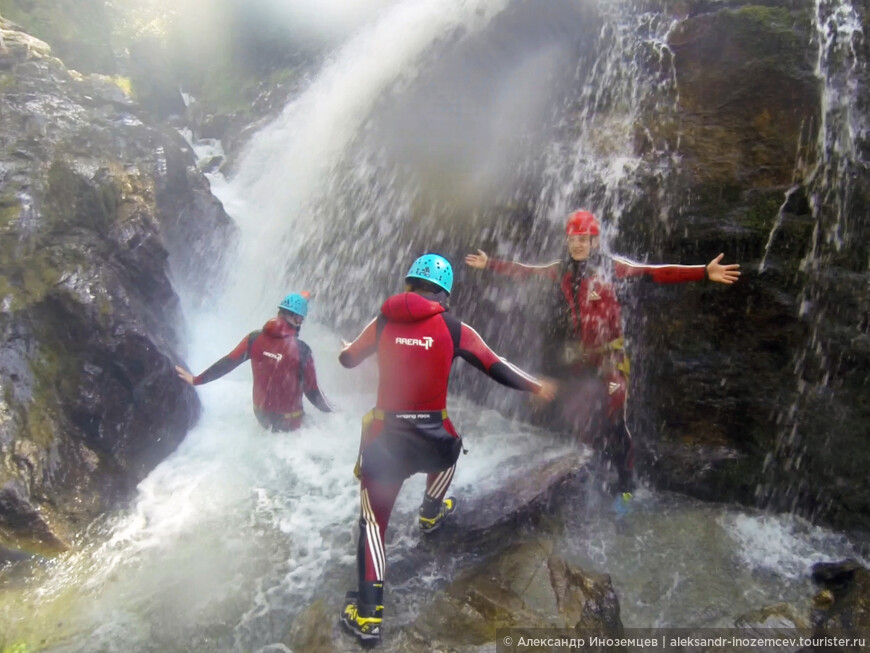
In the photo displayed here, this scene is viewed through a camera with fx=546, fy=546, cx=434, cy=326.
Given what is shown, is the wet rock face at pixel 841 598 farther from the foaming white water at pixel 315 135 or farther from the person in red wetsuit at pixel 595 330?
the foaming white water at pixel 315 135

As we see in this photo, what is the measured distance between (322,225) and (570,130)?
Answer: 4479 mm

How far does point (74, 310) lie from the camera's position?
5629 mm

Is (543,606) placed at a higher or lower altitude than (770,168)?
lower

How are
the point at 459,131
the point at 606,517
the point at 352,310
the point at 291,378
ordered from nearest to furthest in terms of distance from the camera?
the point at 606,517 → the point at 291,378 → the point at 459,131 → the point at 352,310

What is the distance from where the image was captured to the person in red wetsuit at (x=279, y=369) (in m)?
6.03

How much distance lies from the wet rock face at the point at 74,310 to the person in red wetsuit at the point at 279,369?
74 centimetres

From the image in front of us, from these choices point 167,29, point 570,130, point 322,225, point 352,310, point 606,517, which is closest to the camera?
point 606,517

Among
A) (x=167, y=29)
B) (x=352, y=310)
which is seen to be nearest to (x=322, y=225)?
(x=352, y=310)

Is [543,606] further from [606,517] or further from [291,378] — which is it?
[291,378]

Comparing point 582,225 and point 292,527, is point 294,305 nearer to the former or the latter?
point 292,527

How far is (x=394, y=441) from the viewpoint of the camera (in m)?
3.79

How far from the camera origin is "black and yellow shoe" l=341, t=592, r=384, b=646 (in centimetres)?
358

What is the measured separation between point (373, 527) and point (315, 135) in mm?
9807

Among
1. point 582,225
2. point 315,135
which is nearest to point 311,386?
point 582,225
